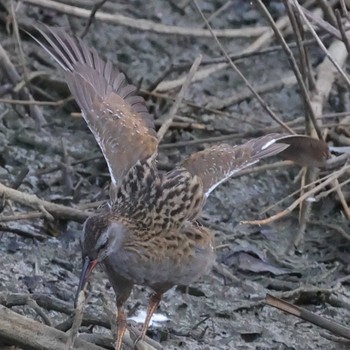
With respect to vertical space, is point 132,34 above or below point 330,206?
above

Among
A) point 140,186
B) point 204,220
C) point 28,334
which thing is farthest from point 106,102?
point 28,334

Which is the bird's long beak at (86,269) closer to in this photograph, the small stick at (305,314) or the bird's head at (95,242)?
the bird's head at (95,242)

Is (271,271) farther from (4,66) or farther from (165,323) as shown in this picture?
(4,66)

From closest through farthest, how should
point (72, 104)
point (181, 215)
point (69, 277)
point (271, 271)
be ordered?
point (181, 215) < point (69, 277) < point (271, 271) < point (72, 104)

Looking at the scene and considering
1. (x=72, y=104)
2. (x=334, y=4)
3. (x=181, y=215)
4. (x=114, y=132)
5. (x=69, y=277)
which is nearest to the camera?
(x=181, y=215)

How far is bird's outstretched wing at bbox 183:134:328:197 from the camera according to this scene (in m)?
4.87

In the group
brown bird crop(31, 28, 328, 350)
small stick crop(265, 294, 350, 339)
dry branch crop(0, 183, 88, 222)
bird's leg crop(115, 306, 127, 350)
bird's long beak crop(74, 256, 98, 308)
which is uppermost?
brown bird crop(31, 28, 328, 350)

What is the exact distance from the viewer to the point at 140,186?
14.9ft

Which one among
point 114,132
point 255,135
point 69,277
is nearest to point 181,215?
point 114,132

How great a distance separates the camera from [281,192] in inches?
264

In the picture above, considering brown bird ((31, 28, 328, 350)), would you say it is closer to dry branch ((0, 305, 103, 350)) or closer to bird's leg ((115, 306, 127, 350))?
bird's leg ((115, 306, 127, 350))

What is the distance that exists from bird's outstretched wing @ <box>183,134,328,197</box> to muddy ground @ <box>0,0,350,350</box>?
66cm

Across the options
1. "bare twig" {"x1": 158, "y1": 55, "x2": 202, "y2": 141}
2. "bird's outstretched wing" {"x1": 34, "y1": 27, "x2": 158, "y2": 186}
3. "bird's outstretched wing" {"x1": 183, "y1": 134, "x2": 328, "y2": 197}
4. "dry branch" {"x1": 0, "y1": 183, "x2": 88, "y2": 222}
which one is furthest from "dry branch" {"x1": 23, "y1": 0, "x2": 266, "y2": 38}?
"bird's outstretched wing" {"x1": 183, "y1": 134, "x2": 328, "y2": 197}

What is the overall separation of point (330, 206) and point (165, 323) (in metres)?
1.72
